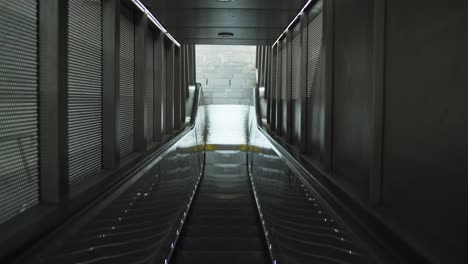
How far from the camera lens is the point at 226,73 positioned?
83.1 ft

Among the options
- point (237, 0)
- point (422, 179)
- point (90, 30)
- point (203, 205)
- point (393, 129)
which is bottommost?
point (203, 205)

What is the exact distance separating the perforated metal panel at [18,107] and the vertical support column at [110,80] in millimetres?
2167

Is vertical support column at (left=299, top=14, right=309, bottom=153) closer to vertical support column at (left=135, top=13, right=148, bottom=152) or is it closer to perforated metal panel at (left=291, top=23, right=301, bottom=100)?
perforated metal panel at (left=291, top=23, right=301, bottom=100)

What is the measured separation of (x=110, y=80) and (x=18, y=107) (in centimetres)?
262

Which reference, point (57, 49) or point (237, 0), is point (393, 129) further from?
point (237, 0)

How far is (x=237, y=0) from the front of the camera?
22.9 ft

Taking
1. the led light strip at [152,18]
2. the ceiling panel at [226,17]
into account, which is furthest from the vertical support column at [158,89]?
the ceiling panel at [226,17]

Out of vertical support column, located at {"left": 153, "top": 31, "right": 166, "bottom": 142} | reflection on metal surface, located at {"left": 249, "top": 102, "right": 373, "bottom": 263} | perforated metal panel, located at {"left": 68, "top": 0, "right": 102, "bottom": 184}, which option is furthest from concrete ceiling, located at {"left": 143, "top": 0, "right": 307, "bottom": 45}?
reflection on metal surface, located at {"left": 249, "top": 102, "right": 373, "bottom": 263}

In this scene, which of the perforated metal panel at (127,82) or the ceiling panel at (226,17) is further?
the ceiling panel at (226,17)

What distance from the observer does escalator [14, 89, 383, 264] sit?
2.74 m

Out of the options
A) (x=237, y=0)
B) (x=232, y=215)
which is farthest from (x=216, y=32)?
(x=232, y=215)

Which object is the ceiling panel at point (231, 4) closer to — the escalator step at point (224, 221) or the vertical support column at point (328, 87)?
the vertical support column at point (328, 87)

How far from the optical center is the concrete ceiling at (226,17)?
23.9 ft

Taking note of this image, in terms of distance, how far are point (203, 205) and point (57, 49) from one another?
15.6ft
